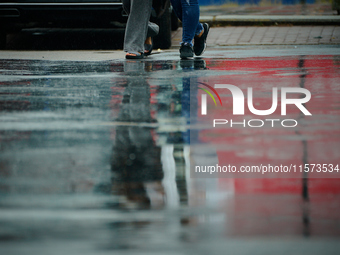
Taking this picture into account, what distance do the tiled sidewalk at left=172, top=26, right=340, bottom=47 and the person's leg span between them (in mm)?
2048

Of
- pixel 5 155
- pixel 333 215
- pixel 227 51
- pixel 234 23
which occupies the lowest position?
pixel 333 215

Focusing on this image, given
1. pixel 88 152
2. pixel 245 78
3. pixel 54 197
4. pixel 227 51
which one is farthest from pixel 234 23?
pixel 54 197

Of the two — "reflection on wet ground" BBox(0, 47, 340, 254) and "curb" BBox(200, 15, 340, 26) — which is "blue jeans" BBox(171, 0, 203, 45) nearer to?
"reflection on wet ground" BBox(0, 47, 340, 254)

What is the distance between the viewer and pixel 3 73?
22.0ft

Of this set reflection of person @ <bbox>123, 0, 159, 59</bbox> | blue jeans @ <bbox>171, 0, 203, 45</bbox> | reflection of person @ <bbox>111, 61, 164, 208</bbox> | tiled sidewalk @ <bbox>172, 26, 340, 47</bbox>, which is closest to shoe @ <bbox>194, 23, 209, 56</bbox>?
blue jeans @ <bbox>171, 0, 203, 45</bbox>

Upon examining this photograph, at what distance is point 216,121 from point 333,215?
178 cm

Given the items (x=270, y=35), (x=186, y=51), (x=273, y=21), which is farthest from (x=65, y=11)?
(x=273, y=21)

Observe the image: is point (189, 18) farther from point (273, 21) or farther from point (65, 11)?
point (273, 21)

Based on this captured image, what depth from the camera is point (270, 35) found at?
10.6m

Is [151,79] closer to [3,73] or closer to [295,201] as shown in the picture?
[3,73]

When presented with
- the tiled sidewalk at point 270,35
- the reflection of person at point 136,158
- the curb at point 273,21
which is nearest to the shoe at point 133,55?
the tiled sidewalk at point 270,35

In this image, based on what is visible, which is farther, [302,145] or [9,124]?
[9,124]

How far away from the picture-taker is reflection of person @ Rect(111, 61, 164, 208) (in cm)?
275

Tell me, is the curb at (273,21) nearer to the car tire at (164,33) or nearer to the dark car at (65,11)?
the car tire at (164,33)
